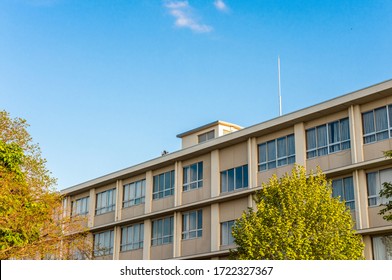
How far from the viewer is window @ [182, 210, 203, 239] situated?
1603 inches

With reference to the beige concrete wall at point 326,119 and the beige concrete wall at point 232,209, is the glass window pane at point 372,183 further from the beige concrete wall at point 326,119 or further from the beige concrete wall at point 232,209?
the beige concrete wall at point 232,209

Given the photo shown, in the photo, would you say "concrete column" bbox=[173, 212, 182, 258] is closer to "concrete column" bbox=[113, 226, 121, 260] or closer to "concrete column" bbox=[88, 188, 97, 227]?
"concrete column" bbox=[113, 226, 121, 260]

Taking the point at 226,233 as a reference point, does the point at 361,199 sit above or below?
above

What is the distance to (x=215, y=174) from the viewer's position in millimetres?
40062

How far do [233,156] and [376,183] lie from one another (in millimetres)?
10558

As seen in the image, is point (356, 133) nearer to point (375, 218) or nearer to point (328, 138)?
point (328, 138)

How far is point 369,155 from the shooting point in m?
31.5

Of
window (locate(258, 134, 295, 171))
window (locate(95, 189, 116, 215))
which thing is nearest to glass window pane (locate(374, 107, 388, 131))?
window (locate(258, 134, 295, 171))


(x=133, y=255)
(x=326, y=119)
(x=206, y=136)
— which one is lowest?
(x=133, y=255)

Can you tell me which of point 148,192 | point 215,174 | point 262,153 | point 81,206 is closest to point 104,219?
point 81,206

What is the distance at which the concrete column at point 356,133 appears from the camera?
3181 centimetres

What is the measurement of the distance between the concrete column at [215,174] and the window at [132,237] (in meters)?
8.16

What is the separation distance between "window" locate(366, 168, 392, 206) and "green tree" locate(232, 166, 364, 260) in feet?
14.1
